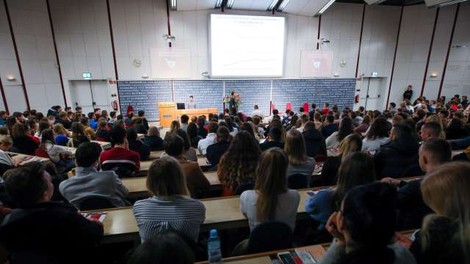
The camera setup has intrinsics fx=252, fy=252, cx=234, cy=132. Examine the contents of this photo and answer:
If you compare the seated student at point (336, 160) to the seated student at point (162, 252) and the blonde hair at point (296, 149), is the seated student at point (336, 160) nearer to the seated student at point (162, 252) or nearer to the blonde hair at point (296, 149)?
the blonde hair at point (296, 149)

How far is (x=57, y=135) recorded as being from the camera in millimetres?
4965

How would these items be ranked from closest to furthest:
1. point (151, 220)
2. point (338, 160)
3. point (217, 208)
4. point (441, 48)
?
point (151, 220) < point (217, 208) < point (338, 160) < point (441, 48)

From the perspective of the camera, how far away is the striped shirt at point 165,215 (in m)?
1.77

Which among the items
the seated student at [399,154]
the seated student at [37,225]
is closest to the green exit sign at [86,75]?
the seated student at [37,225]

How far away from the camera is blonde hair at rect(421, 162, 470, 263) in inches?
43.7

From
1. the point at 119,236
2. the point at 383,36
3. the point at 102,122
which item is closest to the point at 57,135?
the point at 102,122

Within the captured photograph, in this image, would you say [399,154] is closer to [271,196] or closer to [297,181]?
[297,181]

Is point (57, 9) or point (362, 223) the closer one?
point (362, 223)

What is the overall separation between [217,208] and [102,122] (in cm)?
442

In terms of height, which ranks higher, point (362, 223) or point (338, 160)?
point (362, 223)

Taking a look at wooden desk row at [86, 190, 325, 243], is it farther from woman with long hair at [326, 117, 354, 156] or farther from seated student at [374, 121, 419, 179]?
woman with long hair at [326, 117, 354, 156]

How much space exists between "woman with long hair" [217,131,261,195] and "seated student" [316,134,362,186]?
91 cm

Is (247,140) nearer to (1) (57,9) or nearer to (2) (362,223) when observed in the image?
(2) (362,223)

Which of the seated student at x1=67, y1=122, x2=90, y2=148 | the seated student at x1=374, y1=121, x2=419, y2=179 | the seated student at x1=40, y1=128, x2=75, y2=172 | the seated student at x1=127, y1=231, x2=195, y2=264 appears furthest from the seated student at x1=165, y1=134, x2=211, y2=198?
the seated student at x1=67, y1=122, x2=90, y2=148
